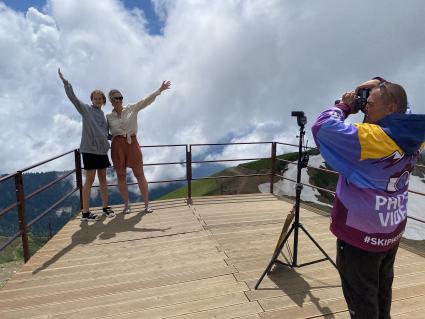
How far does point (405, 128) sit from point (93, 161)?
172 inches

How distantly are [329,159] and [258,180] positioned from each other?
36597mm

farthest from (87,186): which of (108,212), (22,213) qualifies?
(22,213)

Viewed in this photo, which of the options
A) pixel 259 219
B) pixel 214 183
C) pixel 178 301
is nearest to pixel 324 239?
pixel 259 219

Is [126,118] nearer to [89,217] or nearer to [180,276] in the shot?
[89,217]

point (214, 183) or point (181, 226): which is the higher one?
point (181, 226)

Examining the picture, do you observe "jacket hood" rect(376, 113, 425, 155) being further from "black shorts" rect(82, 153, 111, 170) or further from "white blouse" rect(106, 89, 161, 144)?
"black shorts" rect(82, 153, 111, 170)

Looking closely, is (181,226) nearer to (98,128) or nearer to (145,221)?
(145,221)

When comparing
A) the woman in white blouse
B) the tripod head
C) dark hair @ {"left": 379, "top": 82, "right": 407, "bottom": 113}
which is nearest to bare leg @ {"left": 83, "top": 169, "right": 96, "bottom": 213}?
the woman in white blouse

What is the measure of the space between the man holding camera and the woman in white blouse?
3827 mm

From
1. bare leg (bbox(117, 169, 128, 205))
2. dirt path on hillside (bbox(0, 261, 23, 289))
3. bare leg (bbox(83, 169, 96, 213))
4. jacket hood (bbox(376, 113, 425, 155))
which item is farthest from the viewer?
dirt path on hillside (bbox(0, 261, 23, 289))

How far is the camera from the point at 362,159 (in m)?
1.70

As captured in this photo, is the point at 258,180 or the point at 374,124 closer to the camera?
the point at 374,124

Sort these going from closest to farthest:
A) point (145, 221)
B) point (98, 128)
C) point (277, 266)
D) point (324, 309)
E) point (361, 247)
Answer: point (361, 247) < point (324, 309) < point (277, 266) < point (98, 128) < point (145, 221)

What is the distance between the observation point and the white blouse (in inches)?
206
